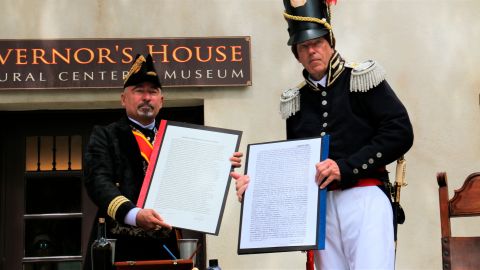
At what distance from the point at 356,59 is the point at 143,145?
227 centimetres

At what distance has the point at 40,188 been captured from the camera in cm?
609

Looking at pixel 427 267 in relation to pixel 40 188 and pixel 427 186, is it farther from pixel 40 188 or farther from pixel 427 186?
pixel 40 188

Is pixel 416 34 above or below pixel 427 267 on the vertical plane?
above

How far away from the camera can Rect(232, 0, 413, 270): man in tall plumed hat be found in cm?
351

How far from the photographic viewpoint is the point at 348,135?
3.64 meters

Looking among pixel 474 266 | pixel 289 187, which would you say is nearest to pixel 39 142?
pixel 289 187

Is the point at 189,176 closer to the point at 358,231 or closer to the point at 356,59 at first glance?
the point at 358,231

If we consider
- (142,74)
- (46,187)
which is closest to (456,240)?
(142,74)

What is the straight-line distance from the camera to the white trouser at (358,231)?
11.5 feet

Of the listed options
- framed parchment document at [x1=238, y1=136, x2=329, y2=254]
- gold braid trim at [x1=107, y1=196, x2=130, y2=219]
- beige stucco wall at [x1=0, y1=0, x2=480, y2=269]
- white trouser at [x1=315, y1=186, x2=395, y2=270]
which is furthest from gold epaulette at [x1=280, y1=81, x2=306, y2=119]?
beige stucco wall at [x1=0, y1=0, x2=480, y2=269]

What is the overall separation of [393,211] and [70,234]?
3.00m

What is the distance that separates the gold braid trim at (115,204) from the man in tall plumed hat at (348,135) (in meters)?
0.54

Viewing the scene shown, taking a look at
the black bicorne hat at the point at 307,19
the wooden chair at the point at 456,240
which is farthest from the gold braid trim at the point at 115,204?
the wooden chair at the point at 456,240

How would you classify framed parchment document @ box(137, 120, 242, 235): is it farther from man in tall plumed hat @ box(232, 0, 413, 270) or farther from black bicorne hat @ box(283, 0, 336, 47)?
black bicorne hat @ box(283, 0, 336, 47)
